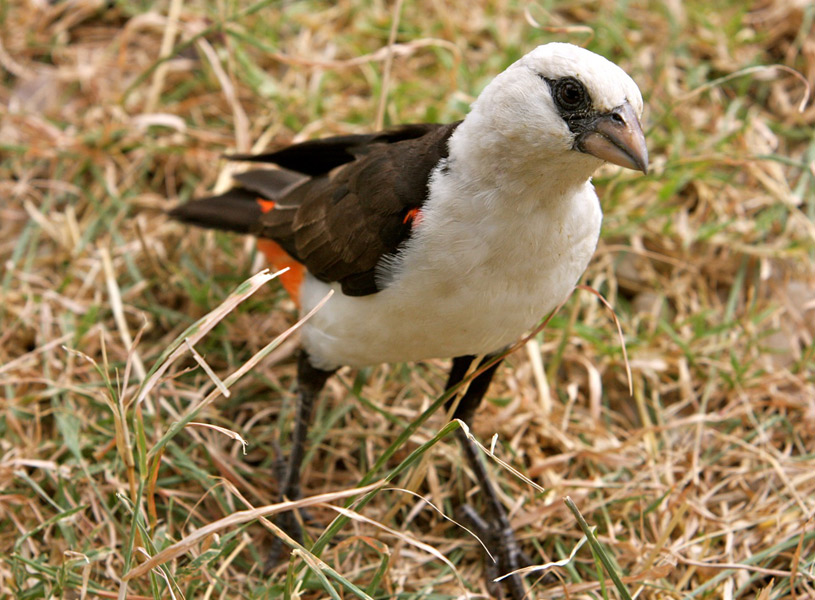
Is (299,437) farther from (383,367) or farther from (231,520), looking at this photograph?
(231,520)

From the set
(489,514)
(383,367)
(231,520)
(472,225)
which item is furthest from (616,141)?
(383,367)

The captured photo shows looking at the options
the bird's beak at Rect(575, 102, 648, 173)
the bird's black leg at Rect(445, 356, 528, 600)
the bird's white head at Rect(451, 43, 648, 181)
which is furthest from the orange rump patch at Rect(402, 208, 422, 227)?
the bird's black leg at Rect(445, 356, 528, 600)

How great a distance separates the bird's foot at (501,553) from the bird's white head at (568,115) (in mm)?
1232

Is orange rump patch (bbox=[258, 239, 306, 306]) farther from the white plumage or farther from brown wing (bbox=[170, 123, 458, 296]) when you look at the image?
the white plumage

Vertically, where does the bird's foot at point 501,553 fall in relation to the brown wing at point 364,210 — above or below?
below

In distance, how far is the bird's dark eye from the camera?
1.99 metres

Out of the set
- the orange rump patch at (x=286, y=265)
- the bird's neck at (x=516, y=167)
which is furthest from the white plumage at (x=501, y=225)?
the orange rump patch at (x=286, y=265)

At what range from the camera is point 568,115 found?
6.55 feet

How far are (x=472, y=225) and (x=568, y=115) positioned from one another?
0.36 m

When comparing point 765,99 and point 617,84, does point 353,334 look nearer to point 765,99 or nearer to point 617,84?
point 617,84

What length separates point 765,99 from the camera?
13.3 feet

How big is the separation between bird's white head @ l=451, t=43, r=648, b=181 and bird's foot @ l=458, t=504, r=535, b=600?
1.23 meters

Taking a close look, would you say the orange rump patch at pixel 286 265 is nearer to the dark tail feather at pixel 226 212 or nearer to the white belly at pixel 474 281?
the dark tail feather at pixel 226 212

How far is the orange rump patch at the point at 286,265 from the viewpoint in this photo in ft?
9.23
